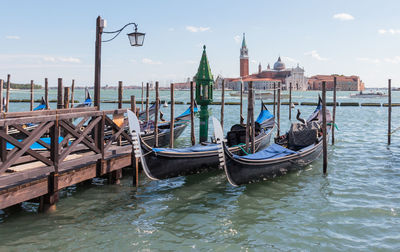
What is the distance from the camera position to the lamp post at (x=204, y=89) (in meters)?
10.6

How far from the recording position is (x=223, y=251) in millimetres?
4285

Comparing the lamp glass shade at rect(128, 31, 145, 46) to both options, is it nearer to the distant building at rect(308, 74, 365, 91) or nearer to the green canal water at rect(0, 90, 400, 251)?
the green canal water at rect(0, 90, 400, 251)

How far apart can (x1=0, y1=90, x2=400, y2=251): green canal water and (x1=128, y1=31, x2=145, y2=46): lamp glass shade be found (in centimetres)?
256

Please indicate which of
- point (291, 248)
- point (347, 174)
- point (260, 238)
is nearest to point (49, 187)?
point (260, 238)

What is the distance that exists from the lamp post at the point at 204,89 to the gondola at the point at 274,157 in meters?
2.15

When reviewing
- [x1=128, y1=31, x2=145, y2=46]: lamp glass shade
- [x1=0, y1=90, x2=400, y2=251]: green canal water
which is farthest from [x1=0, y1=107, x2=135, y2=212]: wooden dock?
[x1=128, y1=31, x2=145, y2=46]: lamp glass shade

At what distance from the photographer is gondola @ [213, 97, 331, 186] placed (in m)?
6.06

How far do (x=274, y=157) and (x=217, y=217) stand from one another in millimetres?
2202

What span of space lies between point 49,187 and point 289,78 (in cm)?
10569

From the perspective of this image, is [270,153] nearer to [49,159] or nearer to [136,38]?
[136,38]

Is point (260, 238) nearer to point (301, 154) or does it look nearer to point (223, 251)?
point (223, 251)

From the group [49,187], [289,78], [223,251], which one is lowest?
[223,251]

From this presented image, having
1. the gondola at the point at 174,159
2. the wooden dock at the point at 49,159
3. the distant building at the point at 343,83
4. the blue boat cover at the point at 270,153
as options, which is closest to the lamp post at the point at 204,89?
the gondola at the point at 174,159

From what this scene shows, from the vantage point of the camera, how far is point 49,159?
534 centimetres
